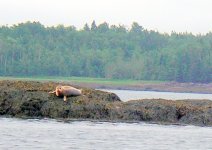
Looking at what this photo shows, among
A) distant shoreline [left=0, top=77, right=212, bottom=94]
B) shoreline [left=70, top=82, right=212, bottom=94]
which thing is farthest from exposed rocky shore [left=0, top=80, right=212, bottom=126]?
shoreline [left=70, top=82, right=212, bottom=94]

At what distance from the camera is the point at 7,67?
573 feet

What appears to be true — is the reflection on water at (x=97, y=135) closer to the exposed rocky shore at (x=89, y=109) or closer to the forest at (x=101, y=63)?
the exposed rocky shore at (x=89, y=109)

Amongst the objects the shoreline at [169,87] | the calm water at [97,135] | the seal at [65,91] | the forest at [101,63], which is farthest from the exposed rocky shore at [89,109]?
the forest at [101,63]

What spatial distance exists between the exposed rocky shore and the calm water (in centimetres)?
114

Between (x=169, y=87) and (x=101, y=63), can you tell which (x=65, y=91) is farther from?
(x=101, y=63)

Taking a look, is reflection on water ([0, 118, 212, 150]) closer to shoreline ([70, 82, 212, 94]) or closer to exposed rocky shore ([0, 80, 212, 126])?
exposed rocky shore ([0, 80, 212, 126])

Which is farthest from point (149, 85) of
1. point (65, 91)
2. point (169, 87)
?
point (65, 91)

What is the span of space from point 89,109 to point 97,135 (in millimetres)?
5245

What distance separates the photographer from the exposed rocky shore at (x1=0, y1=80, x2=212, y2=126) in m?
37.1

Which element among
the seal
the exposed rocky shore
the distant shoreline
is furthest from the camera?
the distant shoreline

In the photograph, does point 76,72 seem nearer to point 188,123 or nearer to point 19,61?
point 19,61

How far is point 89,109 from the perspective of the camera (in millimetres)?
37188

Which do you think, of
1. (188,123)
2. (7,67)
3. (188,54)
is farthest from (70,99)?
(188,54)

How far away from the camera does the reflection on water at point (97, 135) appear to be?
1134 inches
